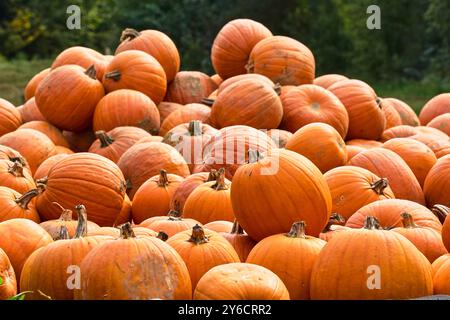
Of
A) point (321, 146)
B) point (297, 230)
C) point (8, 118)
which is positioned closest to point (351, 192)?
point (321, 146)

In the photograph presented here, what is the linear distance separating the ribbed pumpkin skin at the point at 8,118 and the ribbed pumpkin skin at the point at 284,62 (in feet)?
5.10

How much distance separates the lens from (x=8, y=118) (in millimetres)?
5430

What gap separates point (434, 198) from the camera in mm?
4234

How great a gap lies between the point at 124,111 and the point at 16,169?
118 cm

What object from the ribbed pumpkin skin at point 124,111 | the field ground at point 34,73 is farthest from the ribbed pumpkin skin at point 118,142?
the field ground at point 34,73

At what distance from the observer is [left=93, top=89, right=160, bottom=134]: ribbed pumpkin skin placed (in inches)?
205

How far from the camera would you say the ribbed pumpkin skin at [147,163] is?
453 cm

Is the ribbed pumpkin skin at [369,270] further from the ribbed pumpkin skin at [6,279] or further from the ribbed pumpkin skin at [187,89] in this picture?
the ribbed pumpkin skin at [187,89]

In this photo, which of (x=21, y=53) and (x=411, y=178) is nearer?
(x=411, y=178)

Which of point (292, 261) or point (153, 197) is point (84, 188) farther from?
point (292, 261)

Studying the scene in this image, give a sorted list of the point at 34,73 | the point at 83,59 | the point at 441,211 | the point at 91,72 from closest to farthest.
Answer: the point at 441,211
the point at 91,72
the point at 83,59
the point at 34,73
